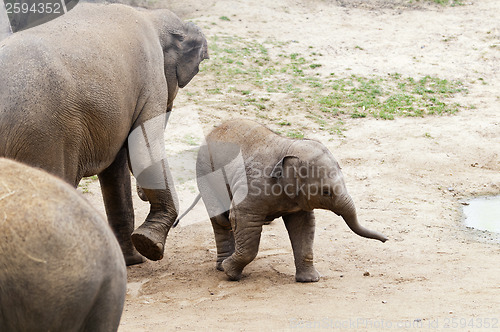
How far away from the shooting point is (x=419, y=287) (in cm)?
529

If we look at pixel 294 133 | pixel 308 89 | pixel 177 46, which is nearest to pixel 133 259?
pixel 177 46

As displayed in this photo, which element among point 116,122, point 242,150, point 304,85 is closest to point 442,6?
point 304,85

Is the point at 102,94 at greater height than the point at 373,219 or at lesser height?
greater

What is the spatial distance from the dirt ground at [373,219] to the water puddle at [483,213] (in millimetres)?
118

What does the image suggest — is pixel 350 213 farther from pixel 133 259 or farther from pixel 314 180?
pixel 133 259

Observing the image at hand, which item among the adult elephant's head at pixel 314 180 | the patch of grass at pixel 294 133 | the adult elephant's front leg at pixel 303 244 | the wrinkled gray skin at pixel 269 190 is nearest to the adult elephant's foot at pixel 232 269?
the wrinkled gray skin at pixel 269 190

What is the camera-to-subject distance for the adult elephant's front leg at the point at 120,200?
5957mm

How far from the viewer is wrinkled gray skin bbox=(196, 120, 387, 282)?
5254 mm

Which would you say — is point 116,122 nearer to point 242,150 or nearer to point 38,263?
point 242,150

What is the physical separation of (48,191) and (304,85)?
9.04 m

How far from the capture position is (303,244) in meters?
5.59

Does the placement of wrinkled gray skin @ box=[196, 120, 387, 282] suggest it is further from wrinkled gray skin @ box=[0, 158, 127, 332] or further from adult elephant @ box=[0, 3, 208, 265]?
wrinkled gray skin @ box=[0, 158, 127, 332]

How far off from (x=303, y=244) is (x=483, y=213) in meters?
2.62

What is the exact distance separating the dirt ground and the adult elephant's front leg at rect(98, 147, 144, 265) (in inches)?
8.1
